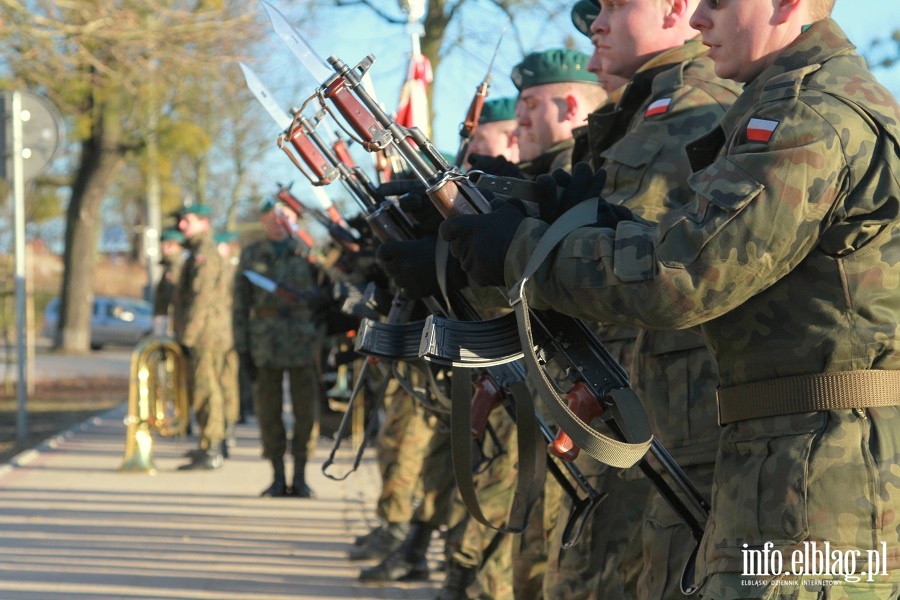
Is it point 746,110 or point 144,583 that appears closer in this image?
point 746,110

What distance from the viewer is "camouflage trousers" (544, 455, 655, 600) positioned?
357cm

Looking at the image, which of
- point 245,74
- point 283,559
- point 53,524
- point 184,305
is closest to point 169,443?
point 184,305

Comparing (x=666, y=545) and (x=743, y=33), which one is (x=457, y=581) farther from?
(x=743, y=33)

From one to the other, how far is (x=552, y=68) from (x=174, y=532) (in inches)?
178

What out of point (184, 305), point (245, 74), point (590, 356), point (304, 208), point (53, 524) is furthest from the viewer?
point (184, 305)

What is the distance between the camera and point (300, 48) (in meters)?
3.46

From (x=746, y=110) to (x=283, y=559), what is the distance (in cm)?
531

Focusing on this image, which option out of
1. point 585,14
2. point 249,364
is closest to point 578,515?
point 585,14

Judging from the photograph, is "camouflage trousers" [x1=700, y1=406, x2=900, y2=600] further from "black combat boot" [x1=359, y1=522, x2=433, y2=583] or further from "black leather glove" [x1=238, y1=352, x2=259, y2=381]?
"black leather glove" [x1=238, y1=352, x2=259, y2=381]

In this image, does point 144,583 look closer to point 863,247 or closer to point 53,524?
point 53,524

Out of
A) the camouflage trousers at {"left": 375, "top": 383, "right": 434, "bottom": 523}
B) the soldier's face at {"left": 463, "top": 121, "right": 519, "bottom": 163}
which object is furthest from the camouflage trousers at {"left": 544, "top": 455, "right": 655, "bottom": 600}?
the camouflage trousers at {"left": 375, "top": 383, "right": 434, "bottom": 523}

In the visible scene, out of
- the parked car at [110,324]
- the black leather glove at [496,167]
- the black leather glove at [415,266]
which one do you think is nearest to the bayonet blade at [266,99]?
the black leather glove at [496,167]

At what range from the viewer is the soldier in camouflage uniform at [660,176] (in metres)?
3.19

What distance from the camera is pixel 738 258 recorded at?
2344 millimetres
